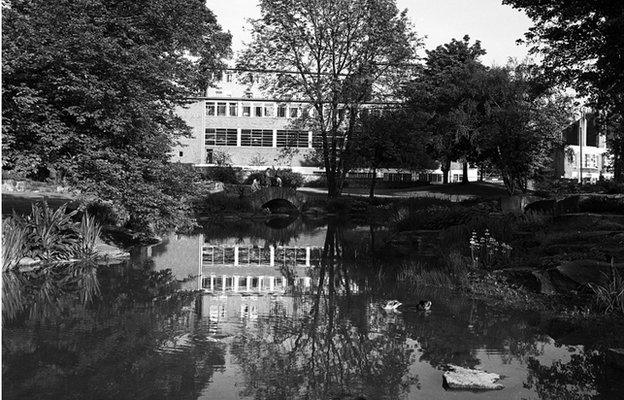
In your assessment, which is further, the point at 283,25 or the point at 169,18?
the point at 283,25

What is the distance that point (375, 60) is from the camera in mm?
39562

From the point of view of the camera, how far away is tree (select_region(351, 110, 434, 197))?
39156 millimetres

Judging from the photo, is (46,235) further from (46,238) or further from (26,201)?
(26,201)

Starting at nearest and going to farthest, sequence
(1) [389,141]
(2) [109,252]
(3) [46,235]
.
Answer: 1. (3) [46,235]
2. (2) [109,252]
3. (1) [389,141]

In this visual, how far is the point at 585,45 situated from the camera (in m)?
20.8

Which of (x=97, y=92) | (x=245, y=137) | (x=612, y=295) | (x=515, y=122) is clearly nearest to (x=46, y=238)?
(x=97, y=92)

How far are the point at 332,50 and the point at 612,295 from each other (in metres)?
32.4

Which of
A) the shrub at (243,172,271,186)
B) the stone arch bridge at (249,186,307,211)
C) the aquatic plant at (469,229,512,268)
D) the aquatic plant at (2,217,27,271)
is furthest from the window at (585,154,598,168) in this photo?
the aquatic plant at (2,217,27,271)

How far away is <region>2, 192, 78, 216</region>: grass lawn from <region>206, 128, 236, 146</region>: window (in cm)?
4096

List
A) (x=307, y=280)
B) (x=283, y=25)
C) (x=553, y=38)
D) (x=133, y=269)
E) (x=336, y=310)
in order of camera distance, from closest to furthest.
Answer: (x=336, y=310) < (x=307, y=280) < (x=133, y=269) < (x=553, y=38) < (x=283, y=25)

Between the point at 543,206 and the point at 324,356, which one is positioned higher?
the point at 543,206

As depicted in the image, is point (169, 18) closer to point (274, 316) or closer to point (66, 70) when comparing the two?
point (66, 70)

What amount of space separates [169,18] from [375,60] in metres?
25.3

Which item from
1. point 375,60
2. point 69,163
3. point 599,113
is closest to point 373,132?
point 375,60
